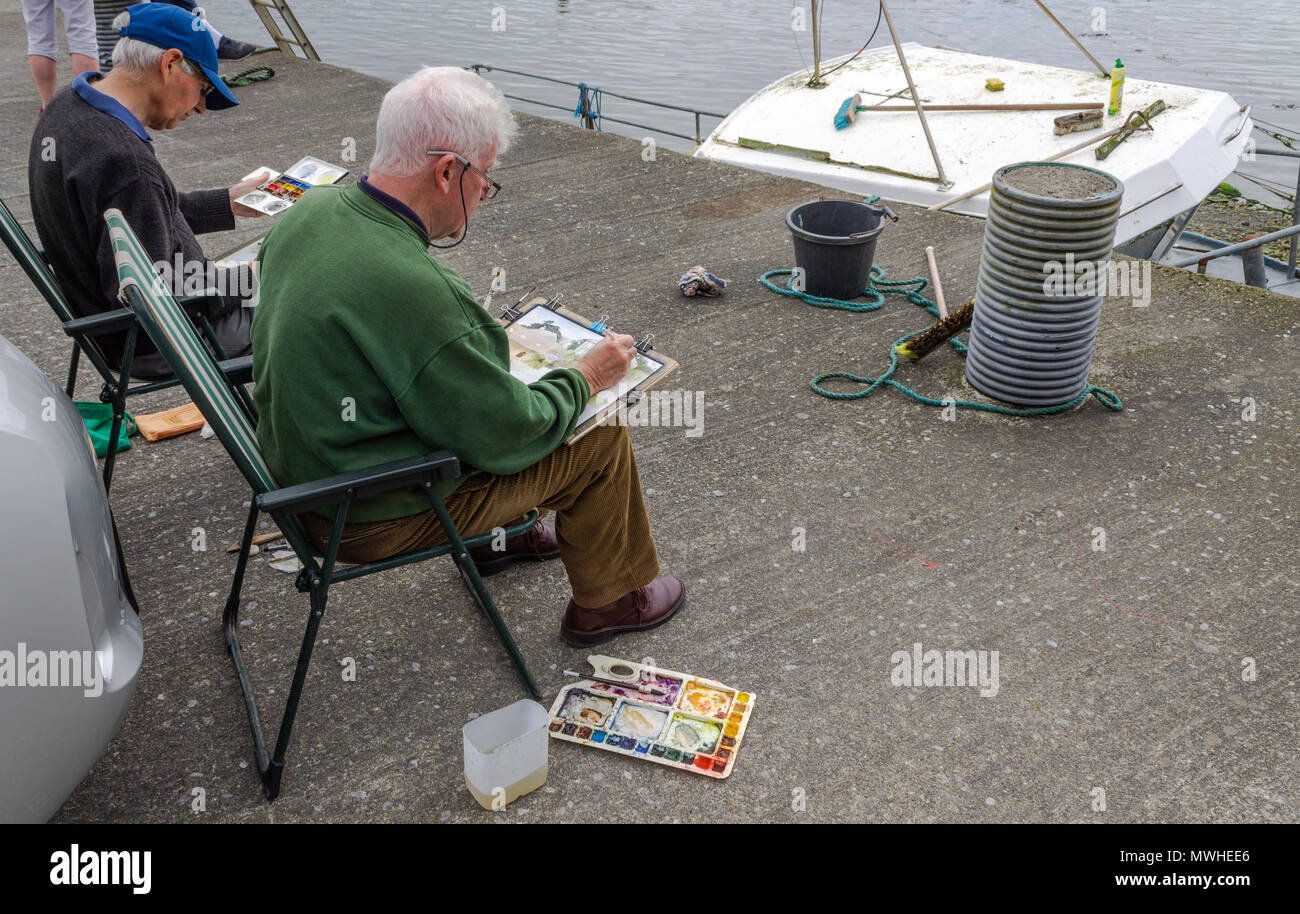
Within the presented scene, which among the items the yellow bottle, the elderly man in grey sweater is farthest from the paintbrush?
the yellow bottle

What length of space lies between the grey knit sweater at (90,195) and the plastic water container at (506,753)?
178cm

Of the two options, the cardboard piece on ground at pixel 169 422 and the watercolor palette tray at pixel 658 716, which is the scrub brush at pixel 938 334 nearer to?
the watercolor palette tray at pixel 658 716

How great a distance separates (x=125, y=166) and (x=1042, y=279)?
3178 millimetres

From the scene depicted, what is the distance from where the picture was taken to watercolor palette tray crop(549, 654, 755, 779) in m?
2.71

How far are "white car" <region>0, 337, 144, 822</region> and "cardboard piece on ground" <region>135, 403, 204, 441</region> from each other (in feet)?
5.67

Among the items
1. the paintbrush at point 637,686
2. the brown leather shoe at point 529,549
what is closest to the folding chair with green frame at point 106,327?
the brown leather shoe at point 529,549

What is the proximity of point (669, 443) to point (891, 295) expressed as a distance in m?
1.74

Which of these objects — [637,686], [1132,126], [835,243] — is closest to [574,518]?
[637,686]

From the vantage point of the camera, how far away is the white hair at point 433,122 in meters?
2.42

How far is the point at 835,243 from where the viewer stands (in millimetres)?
4914

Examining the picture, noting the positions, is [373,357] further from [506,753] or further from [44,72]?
[44,72]

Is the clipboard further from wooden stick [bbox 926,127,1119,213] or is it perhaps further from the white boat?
the white boat

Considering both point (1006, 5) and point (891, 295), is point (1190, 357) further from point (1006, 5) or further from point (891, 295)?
point (1006, 5)
